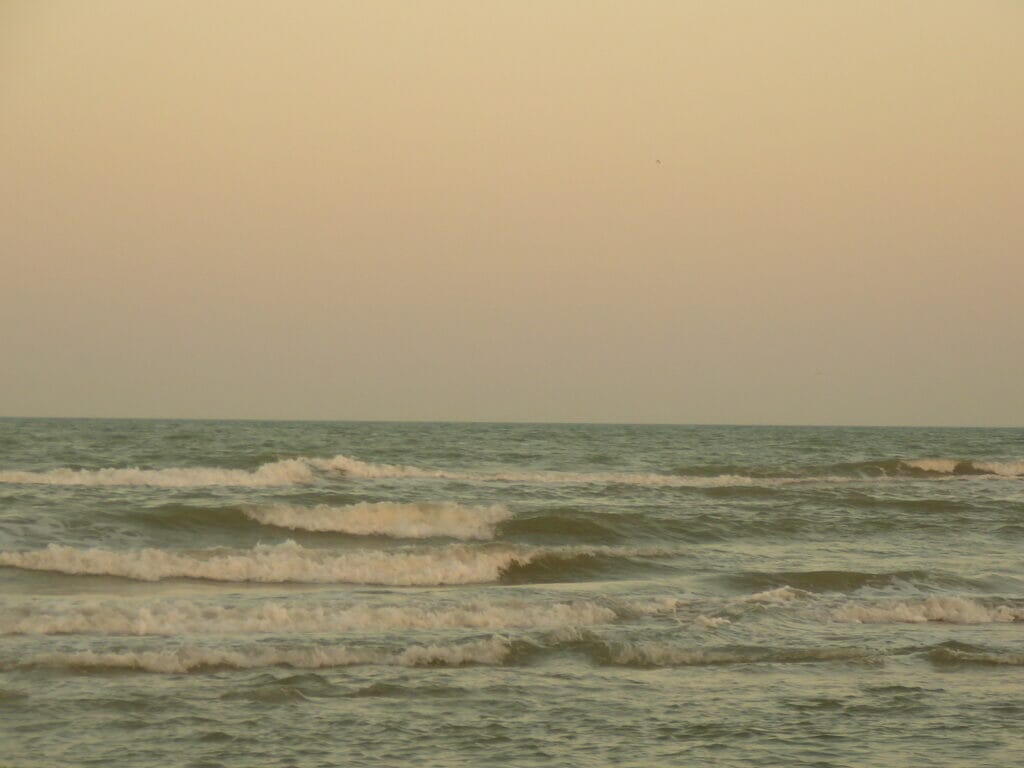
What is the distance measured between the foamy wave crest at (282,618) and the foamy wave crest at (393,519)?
28.6ft

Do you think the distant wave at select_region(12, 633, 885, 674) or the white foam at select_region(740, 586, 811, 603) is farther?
the white foam at select_region(740, 586, 811, 603)

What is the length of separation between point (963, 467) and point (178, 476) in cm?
2702

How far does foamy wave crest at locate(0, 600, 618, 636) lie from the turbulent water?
0.04m

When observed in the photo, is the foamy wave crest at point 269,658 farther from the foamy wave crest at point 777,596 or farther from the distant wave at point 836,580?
the distant wave at point 836,580

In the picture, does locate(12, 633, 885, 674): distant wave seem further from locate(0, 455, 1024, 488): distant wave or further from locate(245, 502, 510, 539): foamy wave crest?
locate(0, 455, 1024, 488): distant wave

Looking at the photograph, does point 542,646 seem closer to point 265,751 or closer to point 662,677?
point 662,677

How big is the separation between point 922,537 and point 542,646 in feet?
43.9

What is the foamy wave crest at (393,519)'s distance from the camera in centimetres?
2188

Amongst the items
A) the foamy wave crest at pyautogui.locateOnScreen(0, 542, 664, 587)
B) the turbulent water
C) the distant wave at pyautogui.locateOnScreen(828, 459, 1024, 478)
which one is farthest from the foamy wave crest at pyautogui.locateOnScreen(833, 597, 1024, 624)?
the distant wave at pyautogui.locateOnScreen(828, 459, 1024, 478)

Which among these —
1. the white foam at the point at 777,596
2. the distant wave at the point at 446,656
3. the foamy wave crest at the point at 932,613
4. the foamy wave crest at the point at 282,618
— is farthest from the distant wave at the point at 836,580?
the distant wave at the point at 446,656

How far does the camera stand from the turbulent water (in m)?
8.53

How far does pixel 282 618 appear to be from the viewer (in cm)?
1223

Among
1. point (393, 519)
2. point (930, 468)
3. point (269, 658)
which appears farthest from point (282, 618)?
point (930, 468)

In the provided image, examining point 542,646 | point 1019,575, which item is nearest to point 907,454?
point 1019,575
